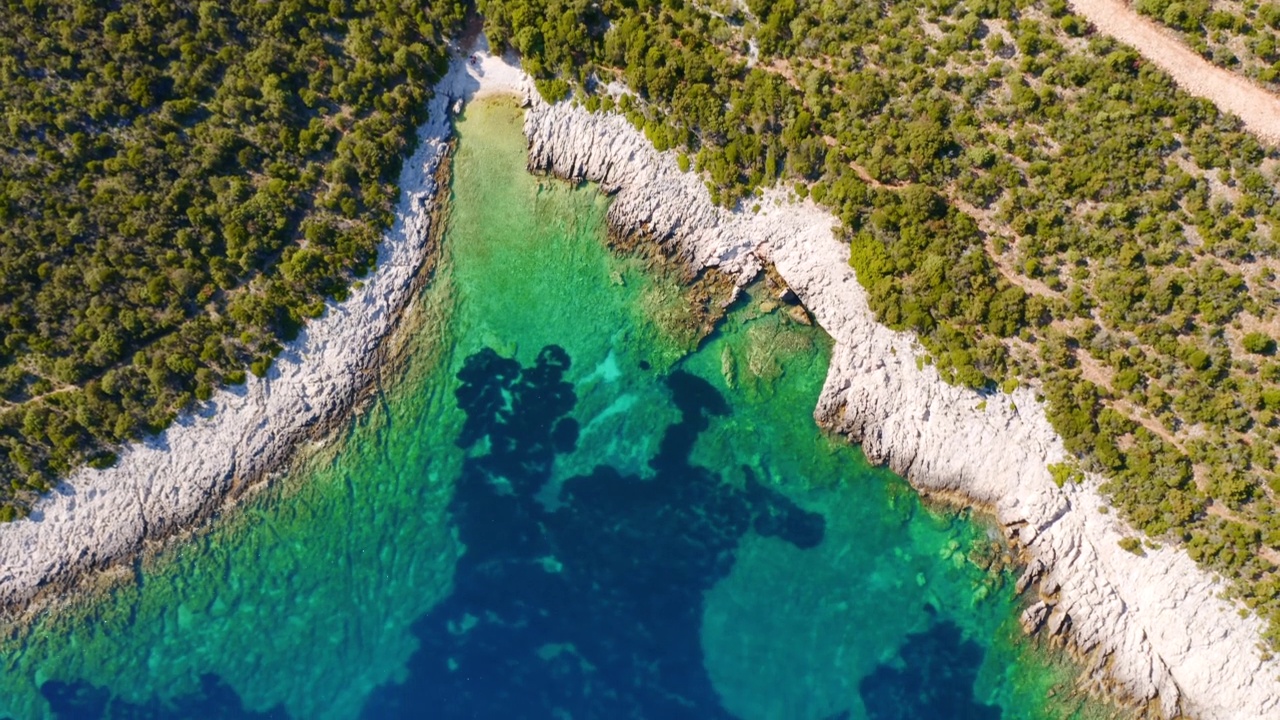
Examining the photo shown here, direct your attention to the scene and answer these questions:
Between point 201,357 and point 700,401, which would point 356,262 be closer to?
point 201,357

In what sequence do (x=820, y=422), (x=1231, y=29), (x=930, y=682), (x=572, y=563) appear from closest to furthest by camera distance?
(x=1231, y=29), (x=930, y=682), (x=572, y=563), (x=820, y=422)

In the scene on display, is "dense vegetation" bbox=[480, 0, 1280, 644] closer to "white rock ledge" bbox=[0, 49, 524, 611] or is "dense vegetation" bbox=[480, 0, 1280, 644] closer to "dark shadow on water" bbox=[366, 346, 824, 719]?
"white rock ledge" bbox=[0, 49, 524, 611]

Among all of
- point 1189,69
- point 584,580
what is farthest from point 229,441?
point 1189,69

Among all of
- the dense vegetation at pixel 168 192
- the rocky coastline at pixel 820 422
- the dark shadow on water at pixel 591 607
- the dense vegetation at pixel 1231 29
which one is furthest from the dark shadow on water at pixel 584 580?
the dense vegetation at pixel 1231 29

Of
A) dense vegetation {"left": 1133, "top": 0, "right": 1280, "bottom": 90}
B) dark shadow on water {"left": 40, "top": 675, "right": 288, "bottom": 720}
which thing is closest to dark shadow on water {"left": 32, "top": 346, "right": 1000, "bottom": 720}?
dark shadow on water {"left": 40, "top": 675, "right": 288, "bottom": 720}

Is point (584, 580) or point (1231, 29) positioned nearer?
point (1231, 29)

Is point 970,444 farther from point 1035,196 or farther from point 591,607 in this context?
point 591,607
